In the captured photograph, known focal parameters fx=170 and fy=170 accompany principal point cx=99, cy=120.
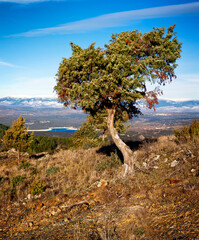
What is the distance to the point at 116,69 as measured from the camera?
9.21 m

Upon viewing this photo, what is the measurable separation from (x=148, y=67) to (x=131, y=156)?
5593 millimetres

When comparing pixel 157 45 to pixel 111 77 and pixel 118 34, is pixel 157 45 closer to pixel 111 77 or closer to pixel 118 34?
pixel 118 34

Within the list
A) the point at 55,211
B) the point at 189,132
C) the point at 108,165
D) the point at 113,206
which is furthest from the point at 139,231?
the point at 189,132

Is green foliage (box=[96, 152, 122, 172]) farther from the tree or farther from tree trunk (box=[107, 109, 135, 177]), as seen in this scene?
the tree

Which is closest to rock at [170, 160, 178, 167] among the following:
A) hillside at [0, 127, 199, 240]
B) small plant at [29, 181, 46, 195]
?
hillside at [0, 127, 199, 240]

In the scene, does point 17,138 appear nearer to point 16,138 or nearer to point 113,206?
point 16,138

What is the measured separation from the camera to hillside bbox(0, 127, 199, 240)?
4801 mm

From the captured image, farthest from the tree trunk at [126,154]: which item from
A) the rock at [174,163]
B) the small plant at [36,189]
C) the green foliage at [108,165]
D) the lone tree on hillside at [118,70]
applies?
the small plant at [36,189]

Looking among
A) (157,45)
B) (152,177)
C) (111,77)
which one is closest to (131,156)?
(152,177)

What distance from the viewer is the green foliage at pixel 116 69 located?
9.52m

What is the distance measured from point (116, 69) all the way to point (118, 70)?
0.56 feet

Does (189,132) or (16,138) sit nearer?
(189,132)

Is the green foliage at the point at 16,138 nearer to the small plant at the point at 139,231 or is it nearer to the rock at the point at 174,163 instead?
the rock at the point at 174,163

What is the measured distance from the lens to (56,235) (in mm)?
5180
